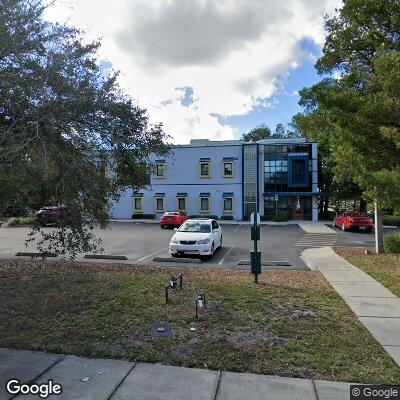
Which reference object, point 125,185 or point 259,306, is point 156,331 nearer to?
point 259,306

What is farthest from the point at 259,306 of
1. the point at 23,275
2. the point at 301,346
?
the point at 23,275

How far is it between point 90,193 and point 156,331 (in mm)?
2852

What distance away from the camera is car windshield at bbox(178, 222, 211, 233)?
1529 centimetres

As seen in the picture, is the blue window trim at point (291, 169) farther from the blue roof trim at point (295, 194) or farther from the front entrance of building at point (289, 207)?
the front entrance of building at point (289, 207)

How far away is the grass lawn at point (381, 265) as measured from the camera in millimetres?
9391

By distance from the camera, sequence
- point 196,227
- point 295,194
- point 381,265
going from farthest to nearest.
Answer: point 295,194 → point 196,227 → point 381,265

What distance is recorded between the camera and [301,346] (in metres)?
5.23

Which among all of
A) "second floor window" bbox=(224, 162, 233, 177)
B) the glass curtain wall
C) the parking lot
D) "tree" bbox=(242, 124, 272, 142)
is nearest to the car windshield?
the parking lot

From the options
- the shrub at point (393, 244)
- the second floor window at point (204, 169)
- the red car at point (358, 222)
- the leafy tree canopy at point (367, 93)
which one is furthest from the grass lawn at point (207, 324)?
the second floor window at point (204, 169)

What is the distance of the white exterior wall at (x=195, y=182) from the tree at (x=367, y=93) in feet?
74.2

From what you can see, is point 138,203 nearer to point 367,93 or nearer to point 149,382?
point 367,93

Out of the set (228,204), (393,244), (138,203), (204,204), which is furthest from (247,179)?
(393,244)

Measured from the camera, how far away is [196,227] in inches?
612

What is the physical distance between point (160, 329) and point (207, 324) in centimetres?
78
